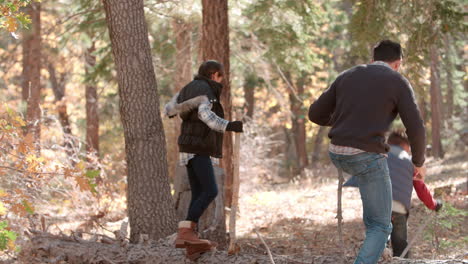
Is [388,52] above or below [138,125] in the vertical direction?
above

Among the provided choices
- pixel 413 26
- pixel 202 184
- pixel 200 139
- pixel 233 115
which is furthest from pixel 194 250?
pixel 233 115

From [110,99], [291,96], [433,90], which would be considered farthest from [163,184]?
[433,90]

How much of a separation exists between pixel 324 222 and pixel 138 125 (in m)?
5.07

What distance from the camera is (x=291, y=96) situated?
2586cm

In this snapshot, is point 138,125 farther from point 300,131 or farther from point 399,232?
point 300,131

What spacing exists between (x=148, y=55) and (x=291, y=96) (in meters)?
19.8

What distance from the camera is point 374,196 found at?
421cm

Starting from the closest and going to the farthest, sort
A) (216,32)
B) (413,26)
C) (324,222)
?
(216,32), (413,26), (324,222)

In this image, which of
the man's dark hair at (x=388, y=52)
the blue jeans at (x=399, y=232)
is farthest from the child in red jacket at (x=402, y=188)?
the man's dark hair at (x=388, y=52)

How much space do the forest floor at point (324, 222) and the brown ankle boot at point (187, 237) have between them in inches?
33.7

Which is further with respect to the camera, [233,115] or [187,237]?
[233,115]

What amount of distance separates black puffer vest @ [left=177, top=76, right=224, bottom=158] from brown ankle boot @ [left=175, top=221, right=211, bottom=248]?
74cm

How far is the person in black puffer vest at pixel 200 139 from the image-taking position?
5.54 metres

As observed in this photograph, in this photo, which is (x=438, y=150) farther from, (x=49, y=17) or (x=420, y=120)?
(x=420, y=120)
